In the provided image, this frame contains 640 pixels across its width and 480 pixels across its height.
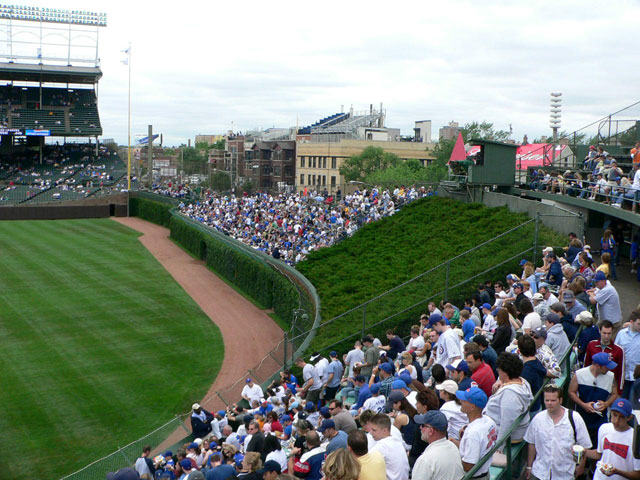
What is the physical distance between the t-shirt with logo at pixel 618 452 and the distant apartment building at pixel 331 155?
64565 mm

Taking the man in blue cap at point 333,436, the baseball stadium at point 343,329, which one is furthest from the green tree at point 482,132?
the man in blue cap at point 333,436

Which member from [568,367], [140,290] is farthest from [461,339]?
[140,290]

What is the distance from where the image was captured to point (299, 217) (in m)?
33.0

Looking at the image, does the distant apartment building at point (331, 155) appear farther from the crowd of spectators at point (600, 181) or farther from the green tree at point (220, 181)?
the crowd of spectators at point (600, 181)

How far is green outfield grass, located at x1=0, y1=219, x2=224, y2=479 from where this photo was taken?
581 inches

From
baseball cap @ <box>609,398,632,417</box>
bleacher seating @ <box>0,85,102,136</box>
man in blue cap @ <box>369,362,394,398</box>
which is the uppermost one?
bleacher seating @ <box>0,85,102,136</box>

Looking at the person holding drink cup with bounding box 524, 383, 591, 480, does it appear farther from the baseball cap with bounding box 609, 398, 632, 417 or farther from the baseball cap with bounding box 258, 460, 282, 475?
the baseball cap with bounding box 258, 460, 282, 475

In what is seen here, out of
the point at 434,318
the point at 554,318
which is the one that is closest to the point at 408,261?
the point at 434,318

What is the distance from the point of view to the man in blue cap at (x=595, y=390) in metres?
6.75

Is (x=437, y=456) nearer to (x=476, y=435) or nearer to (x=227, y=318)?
(x=476, y=435)

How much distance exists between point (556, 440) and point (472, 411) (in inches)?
32.9

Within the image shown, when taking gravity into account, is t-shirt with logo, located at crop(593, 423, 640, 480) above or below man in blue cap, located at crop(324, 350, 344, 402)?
above

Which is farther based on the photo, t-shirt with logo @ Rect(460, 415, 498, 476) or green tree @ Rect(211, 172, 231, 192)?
green tree @ Rect(211, 172, 231, 192)

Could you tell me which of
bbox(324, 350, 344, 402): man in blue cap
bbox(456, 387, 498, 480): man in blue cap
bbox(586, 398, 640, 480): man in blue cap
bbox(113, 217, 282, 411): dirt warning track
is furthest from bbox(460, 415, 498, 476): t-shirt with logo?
bbox(113, 217, 282, 411): dirt warning track
